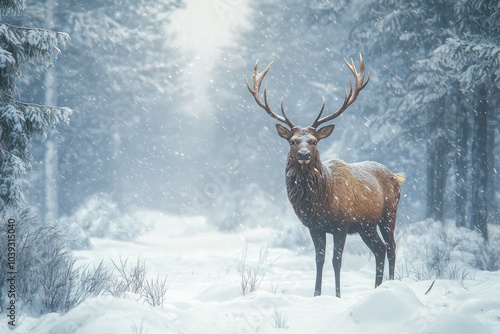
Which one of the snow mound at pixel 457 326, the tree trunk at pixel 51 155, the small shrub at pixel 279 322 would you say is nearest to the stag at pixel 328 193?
the small shrub at pixel 279 322

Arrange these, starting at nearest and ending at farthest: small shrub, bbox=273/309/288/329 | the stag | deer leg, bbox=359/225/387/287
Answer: small shrub, bbox=273/309/288/329 < the stag < deer leg, bbox=359/225/387/287

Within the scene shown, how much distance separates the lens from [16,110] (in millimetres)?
6348

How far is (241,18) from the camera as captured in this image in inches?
844

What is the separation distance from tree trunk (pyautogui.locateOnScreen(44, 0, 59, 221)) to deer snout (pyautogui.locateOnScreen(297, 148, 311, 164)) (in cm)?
1401

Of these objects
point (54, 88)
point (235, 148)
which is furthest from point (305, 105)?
point (54, 88)

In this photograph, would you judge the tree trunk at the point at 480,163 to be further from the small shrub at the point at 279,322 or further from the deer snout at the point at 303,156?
the small shrub at the point at 279,322

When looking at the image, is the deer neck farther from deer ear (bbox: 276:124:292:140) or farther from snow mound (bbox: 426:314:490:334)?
snow mound (bbox: 426:314:490:334)

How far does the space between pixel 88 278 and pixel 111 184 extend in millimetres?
17048

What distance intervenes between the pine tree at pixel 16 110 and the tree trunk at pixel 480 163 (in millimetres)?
9946

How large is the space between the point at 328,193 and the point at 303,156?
84 cm

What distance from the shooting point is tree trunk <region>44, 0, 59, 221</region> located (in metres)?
17.4

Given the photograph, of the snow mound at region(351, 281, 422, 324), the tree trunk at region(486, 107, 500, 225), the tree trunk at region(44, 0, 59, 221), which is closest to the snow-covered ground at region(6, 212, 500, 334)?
the snow mound at region(351, 281, 422, 324)

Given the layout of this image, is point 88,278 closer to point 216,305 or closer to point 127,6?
point 216,305

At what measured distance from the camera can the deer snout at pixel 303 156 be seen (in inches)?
206
